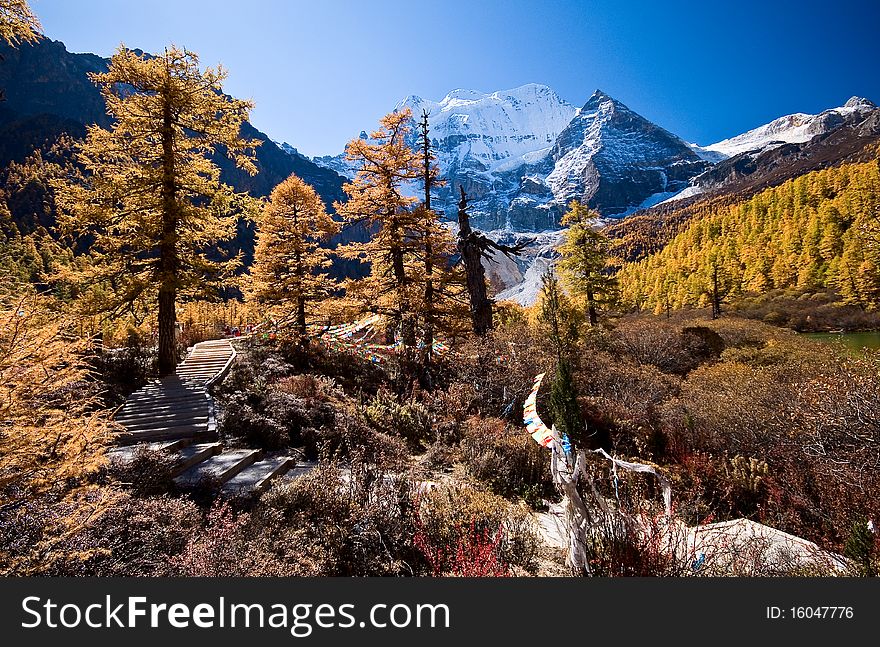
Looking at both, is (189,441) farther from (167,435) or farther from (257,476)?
(257,476)

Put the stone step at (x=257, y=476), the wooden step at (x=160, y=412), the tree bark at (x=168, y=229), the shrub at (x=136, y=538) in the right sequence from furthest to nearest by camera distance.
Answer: the tree bark at (x=168, y=229) < the wooden step at (x=160, y=412) < the stone step at (x=257, y=476) < the shrub at (x=136, y=538)

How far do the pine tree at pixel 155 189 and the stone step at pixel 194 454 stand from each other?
5660 millimetres

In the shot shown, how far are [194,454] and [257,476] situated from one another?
3.96 feet

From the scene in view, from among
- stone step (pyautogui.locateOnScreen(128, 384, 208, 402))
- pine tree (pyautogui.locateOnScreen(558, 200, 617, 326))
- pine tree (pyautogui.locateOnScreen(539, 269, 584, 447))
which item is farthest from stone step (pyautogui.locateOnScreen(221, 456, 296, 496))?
pine tree (pyautogui.locateOnScreen(558, 200, 617, 326))

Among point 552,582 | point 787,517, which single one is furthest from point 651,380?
point 552,582

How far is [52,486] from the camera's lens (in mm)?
3160

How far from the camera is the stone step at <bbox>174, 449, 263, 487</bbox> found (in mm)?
5336

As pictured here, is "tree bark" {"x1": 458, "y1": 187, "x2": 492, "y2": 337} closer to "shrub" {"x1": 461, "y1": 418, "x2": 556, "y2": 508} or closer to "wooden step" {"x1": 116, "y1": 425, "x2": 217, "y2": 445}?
"shrub" {"x1": 461, "y1": 418, "x2": 556, "y2": 508}

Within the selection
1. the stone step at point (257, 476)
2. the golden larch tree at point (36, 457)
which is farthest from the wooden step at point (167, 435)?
the golden larch tree at point (36, 457)

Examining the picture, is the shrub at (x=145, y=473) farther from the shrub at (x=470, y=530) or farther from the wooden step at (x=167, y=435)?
the shrub at (x=470, y=530)

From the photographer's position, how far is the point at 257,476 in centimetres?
595

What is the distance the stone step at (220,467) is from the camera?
5336mm

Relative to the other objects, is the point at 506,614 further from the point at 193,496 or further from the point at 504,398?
the point at 504,398

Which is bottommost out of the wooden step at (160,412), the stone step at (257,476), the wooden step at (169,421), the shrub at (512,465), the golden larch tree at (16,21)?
the shrub at (512,465)
